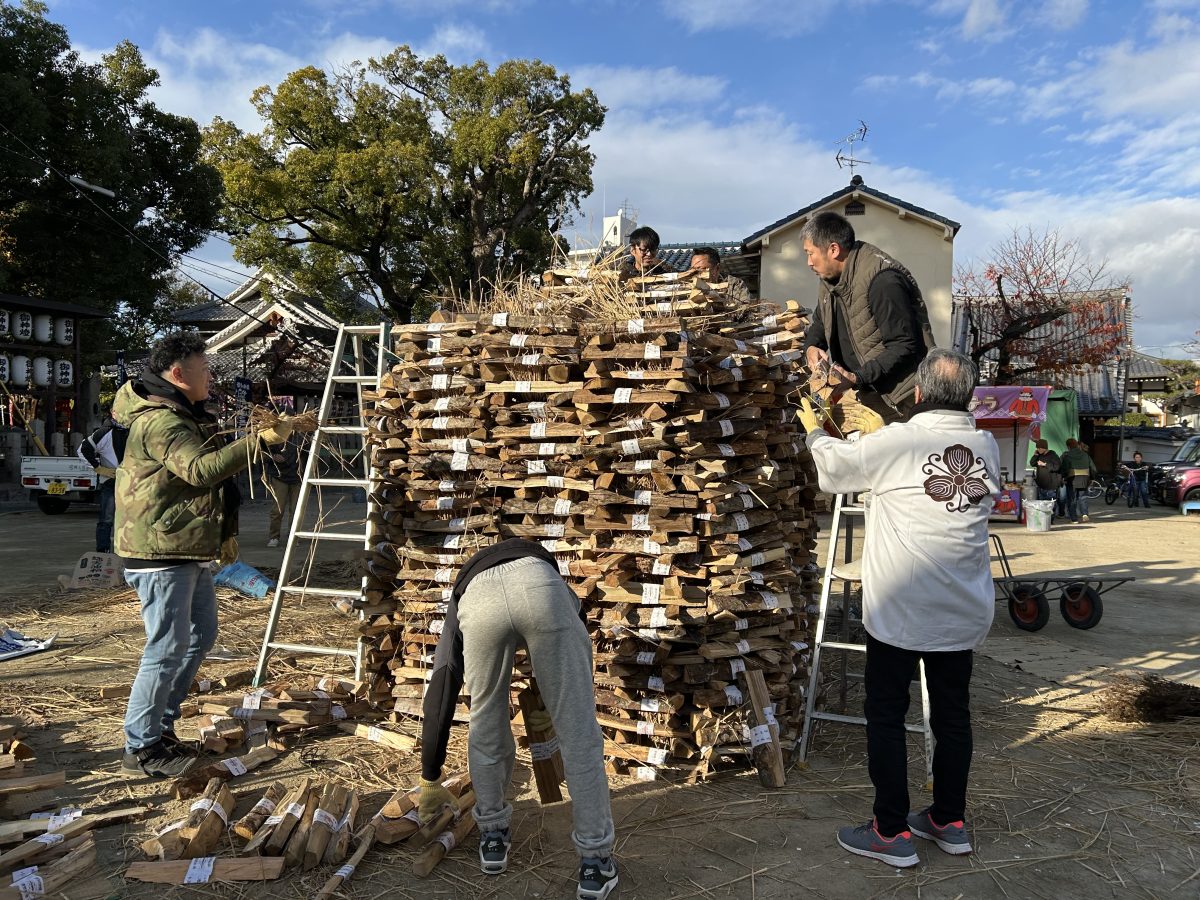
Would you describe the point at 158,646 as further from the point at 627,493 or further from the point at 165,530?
the point at 627,493

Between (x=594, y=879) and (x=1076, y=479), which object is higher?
(x=1076, y=479)

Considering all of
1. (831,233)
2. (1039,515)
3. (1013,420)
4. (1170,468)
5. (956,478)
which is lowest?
(1039,515)

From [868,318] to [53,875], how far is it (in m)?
4.80

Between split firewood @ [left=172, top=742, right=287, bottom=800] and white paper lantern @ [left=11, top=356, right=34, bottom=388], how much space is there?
18.3 meters

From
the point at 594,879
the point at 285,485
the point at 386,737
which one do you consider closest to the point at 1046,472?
the point at 285,485

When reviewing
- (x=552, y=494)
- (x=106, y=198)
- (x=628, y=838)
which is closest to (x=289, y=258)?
(x=106, y=198)

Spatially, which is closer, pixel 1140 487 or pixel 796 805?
pixel 796 805

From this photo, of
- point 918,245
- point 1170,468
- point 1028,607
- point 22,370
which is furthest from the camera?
point 1170,468

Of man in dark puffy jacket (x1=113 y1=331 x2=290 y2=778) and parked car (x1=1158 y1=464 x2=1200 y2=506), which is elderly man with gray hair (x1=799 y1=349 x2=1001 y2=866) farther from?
parked car (x1=1158 y1=464 x2=1200 y2=506)

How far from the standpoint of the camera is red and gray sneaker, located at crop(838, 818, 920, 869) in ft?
11.7

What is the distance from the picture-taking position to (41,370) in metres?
19.2

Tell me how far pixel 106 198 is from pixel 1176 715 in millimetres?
23763

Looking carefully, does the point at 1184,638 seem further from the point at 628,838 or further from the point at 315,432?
the point at 315,432

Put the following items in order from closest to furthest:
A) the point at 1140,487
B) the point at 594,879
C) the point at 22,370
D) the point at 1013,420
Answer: the point at 594,879, the point at 22,370, the point at 1013,420, the point at 1140,487
